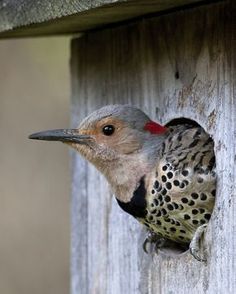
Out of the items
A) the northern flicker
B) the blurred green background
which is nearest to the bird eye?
the northern flicker

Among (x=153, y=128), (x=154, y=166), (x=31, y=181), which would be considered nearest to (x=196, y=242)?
(x=154, y=166)

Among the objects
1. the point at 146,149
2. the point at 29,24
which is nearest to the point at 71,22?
the point at 29,24

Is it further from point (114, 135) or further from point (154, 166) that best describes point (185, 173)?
point (114, 135)

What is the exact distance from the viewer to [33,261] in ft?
19.7

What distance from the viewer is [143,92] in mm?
3934

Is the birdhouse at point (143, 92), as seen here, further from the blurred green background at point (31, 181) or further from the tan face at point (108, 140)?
the blurred green background at point (31, 181)

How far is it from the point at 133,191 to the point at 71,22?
1.91ft

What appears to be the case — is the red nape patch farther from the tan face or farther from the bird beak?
the bird beak

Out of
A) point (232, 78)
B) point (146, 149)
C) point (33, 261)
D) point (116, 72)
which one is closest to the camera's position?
point (232, 78)

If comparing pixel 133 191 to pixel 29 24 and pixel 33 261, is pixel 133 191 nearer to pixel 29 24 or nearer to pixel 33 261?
pixel 29 24

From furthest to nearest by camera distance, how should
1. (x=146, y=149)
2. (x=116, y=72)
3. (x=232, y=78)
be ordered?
(x=116, y=72) < (x=146, y=149) < (x=232, y=78)

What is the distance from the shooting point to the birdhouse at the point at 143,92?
3512 mm

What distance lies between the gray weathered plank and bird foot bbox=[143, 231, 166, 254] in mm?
689

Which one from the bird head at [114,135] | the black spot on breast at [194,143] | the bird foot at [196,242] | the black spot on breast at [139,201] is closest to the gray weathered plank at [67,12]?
the bird head at [114,135]
